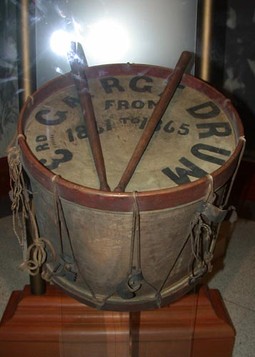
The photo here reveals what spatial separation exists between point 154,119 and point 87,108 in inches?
5.6

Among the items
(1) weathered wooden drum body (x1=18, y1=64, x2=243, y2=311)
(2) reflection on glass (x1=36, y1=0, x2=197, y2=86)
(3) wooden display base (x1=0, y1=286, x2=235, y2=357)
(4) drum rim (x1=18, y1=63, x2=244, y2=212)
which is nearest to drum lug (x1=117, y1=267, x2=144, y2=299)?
(1) weathered wooden drum body (x1=18, y1=64, x2=243, y2=311)

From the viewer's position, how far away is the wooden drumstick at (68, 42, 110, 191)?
1.00 m

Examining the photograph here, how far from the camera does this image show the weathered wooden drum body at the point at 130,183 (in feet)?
3.11

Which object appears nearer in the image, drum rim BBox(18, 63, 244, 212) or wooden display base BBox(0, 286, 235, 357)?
drum rim BBox(18, 63, 244, 212)

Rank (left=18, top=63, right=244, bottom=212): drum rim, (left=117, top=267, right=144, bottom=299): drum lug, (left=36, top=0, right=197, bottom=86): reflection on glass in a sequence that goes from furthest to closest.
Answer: (left=36, top=0, right=197, bottom=86): reflection on glass < (left=117, top=267, right=144, bottom=299): drum lug < (left=18, top=63, right=244, bottom=212): drum rim

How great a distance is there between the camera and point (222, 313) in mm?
1501

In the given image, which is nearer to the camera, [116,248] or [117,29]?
[116,248]

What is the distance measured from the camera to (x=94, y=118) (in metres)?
1.10

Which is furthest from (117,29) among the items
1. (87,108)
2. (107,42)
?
(87,108)

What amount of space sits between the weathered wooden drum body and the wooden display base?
0.33 metres

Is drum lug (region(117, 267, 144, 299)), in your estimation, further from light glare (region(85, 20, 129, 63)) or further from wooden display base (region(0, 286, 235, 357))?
light glare (region(85, 20, 129, 63))

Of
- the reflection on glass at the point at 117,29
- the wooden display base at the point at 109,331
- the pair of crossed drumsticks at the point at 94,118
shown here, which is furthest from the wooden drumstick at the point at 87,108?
the wooden display base at the point at 109,331

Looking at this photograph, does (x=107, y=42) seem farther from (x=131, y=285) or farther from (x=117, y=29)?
(x=131, y=285)

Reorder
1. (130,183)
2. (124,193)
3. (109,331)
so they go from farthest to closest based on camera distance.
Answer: (109,331) → (130,183) → (124,193)
